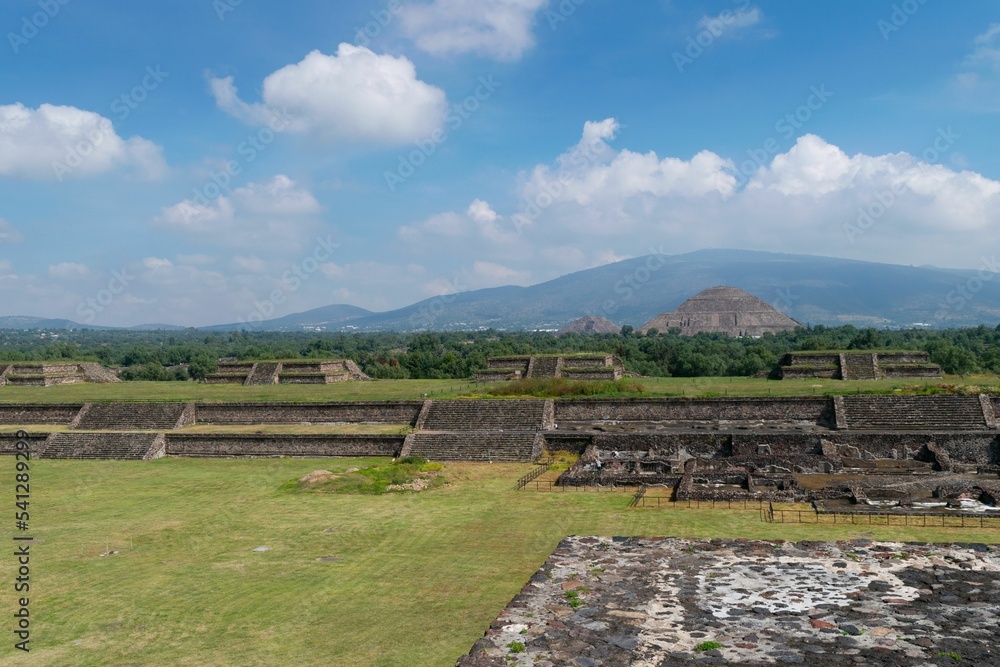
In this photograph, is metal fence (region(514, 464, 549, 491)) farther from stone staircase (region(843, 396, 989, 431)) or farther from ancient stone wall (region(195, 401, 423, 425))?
stone staircase (region(843, 396, 989, 431))

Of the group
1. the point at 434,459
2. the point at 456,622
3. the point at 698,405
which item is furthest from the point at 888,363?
the point at 456,622

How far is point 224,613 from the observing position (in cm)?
1399

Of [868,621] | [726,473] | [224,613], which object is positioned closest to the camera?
[868,621]

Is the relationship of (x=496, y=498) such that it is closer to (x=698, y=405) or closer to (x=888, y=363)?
(x=698, y=405)

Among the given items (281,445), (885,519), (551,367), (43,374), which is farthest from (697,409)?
Result: (43,374)

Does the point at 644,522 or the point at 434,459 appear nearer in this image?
the point at 644,522

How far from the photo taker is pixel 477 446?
31.3 meters

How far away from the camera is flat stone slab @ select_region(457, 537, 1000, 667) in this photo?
424 inches

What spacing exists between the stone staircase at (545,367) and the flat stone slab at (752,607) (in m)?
33.2

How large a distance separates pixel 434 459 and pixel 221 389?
25.8 meters

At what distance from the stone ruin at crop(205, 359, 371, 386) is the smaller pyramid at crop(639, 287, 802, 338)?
4495 inches

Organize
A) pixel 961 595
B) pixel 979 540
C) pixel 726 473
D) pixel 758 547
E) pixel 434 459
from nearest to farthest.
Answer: pixel 961 595
pixel 758 547
pixel 979 540
pixel 726 473
pixel 434 459

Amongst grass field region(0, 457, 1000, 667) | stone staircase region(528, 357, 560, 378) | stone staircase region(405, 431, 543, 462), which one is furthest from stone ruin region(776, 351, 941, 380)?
grass field region(0, 457, 1000, 667)

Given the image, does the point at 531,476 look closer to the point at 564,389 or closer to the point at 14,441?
the point at 564,389
